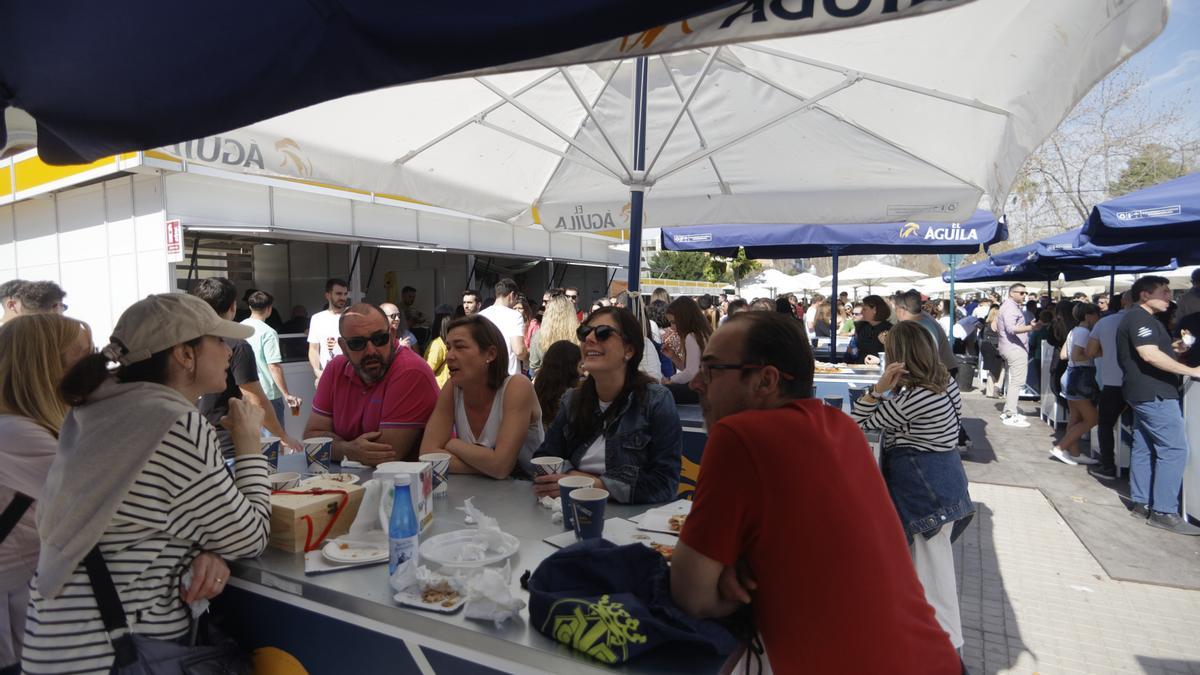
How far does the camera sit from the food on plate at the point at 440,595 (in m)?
1.77

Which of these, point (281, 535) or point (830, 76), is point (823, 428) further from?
point (830, 76)

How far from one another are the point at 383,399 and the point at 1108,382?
6548 mm

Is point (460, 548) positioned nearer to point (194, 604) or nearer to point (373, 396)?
A: point (194, 604)

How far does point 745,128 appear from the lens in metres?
4.44

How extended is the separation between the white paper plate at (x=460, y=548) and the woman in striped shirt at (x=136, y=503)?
1.74 feet

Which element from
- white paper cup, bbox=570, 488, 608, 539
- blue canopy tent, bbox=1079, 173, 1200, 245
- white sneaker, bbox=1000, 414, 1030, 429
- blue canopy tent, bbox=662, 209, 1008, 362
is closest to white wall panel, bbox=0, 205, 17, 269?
blue canopy tent, bbox=662, 209, 1008, 362

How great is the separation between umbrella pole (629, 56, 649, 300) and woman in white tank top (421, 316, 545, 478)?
1.26m

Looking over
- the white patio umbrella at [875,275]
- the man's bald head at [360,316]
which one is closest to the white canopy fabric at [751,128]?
the man's bald head at [360,316]

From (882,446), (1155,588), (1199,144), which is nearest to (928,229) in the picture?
(1155,588)

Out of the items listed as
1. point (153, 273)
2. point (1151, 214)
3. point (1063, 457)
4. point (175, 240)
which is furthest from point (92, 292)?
point (1063, 457)

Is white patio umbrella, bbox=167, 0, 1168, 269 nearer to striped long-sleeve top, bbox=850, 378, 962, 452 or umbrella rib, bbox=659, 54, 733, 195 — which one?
umbrella rib, bbox=659, 54, 733, 195

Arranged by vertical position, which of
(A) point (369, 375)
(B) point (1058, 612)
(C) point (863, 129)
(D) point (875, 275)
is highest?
(C) point (863, 129)

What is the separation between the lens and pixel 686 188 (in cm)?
557

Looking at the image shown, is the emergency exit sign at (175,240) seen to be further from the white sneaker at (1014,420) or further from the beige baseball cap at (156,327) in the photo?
the white sneaker at (1014,420)
